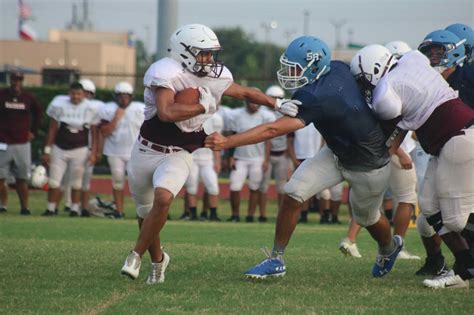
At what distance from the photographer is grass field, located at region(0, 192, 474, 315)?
6414 mm

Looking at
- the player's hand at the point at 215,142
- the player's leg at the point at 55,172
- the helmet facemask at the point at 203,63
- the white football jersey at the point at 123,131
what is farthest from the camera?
the white football jersey at the point at 123,131

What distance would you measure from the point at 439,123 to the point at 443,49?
80 centimetres

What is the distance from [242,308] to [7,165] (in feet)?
33.3

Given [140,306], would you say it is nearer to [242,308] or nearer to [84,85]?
[242,308]

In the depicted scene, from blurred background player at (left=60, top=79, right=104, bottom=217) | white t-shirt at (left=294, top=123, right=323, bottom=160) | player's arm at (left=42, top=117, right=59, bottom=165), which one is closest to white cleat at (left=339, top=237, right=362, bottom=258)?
white t-shirt at (left=294, top=123, right=323, bottom=160)

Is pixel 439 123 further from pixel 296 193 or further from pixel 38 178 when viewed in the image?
pixel 38 178

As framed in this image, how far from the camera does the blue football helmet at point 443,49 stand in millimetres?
7816

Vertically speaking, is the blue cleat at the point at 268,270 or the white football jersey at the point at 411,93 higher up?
the white football jersey at the point at 411,93

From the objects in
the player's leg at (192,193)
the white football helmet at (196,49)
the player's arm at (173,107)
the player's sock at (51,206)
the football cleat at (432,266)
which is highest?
the white football helmet at (196,49)

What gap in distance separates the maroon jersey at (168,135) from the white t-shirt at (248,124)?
28.6ft

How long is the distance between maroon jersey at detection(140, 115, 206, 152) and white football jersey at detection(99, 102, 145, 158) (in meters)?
8.47

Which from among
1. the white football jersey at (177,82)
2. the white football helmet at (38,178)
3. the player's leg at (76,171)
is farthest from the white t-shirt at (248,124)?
the white football jersey at (177,82)

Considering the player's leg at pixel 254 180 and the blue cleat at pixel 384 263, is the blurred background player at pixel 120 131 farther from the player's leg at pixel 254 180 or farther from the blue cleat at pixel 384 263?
the blue cleat at pixel 384 263

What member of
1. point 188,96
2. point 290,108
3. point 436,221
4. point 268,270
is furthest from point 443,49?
point 268,270
